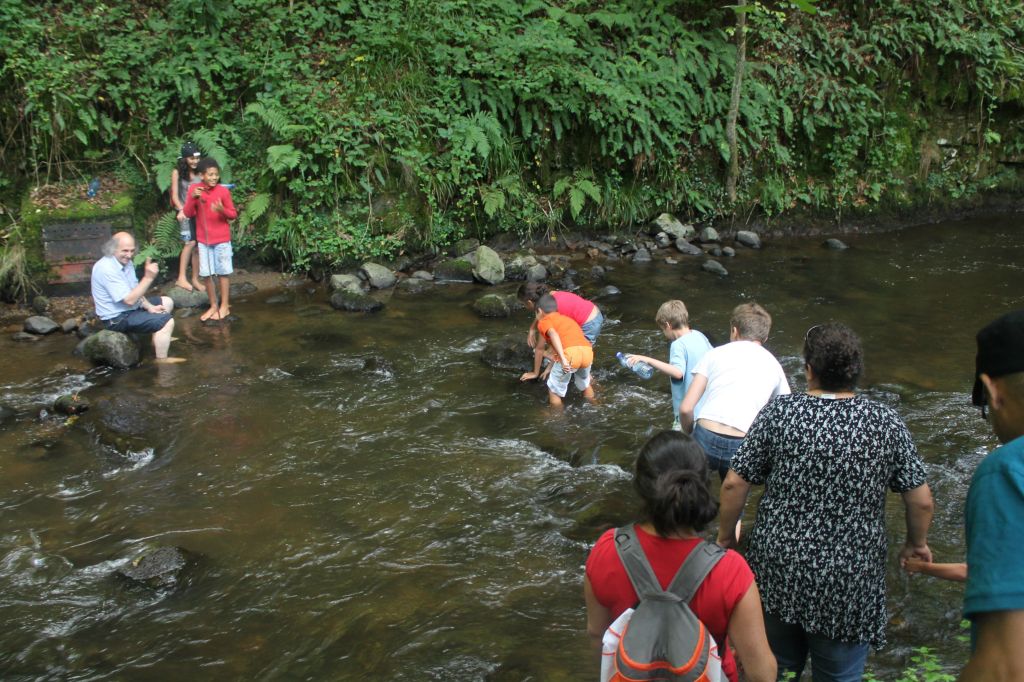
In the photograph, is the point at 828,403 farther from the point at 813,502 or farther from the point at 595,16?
the point at 595,16

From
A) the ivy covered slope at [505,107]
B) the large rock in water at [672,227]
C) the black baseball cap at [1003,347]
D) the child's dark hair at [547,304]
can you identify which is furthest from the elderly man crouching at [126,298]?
the black baseball cap at [1003,347]

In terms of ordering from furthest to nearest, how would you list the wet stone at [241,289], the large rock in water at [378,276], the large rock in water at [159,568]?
the large rock in water at [378,276]
the wet stone at [241,289]
the large rock in water at [159,568]

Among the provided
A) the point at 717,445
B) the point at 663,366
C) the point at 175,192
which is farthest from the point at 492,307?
the point at 717,445

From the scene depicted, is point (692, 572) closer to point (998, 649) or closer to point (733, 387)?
point (998, 649)

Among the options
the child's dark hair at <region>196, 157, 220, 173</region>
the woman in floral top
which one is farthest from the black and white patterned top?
the child's dark hair at <region>196, 157, 220, 173</region>

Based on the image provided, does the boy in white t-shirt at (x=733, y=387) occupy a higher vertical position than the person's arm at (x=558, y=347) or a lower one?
higher

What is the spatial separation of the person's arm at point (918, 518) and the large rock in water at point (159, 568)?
177 inches

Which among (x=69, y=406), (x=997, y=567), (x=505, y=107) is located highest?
(x=505, y=107)

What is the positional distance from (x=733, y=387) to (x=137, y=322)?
23.1 feet

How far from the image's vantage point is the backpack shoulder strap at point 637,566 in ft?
9.07

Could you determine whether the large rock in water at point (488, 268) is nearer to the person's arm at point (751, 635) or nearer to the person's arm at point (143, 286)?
the person's arm at point (143, 286)

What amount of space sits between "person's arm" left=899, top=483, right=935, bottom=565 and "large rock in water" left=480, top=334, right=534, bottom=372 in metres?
5.94

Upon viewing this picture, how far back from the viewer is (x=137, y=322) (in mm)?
9344

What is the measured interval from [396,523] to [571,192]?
27.7 feet
